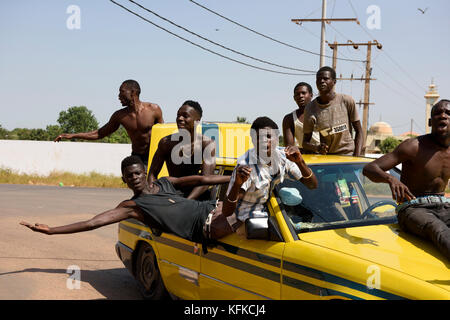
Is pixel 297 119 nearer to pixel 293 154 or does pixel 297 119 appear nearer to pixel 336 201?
pixel 336 201

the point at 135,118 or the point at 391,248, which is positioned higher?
the point at 135,118

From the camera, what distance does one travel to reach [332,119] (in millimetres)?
6094

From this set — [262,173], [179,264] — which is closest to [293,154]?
[262,173]

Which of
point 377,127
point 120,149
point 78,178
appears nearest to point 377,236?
point 78,178

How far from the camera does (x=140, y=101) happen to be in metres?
6.91

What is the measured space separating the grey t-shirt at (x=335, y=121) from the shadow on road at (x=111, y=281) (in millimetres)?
2822

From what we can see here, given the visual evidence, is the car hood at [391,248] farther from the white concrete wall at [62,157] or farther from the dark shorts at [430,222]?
the white concrete wall at [62,157]

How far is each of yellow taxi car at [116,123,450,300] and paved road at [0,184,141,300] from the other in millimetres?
837

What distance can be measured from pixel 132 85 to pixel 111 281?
254cm

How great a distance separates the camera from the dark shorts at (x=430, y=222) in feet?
11.2

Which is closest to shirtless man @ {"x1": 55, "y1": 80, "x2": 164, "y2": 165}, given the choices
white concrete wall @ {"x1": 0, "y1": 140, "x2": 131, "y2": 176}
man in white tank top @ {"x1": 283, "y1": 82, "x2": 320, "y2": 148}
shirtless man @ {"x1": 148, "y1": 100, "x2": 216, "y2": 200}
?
shirtless man @ {"x1": 148, "y1": 100, "x2": 216, "y2": 200}

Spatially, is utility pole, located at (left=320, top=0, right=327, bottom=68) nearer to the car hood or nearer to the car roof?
the car roof
